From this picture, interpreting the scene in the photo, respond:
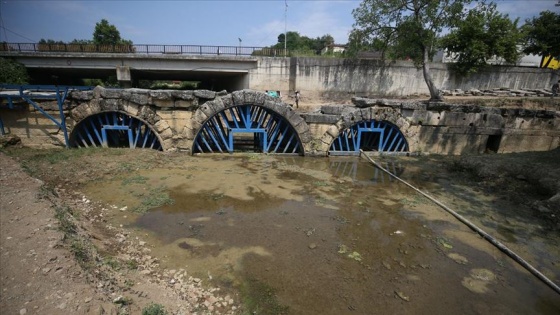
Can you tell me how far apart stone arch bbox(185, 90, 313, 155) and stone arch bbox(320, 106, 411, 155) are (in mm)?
1093

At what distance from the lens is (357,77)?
66.5ft

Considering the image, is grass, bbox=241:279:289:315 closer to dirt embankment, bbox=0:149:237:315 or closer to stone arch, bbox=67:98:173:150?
dirt embankment, bbox=0:149:237:315

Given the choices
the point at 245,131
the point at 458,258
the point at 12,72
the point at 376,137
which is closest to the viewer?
the point at 458,258

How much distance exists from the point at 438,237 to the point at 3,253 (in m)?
7.05

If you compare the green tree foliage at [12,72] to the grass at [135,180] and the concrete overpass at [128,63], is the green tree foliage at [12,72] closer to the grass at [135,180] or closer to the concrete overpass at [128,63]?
the concrete overpass at [128,63]

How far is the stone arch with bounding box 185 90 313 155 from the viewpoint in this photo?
953 cm

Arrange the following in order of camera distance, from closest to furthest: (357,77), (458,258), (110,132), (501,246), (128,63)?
1. (458,258)
2. (501,246)
3. (110,132)
4. (128,63)
5. (357,77)

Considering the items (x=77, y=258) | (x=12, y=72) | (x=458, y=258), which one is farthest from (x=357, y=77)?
(x=12, y=72)

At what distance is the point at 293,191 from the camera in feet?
24.5

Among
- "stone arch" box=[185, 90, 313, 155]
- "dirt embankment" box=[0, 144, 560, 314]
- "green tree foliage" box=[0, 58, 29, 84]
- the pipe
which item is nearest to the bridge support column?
"green tree foliage" box=[0, 58, 29, 84]

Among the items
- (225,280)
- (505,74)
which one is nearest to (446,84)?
(505,74)

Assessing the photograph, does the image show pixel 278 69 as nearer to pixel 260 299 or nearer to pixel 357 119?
pixel 357 119

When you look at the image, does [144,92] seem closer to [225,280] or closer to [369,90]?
[225,280]

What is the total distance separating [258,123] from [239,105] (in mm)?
1509
